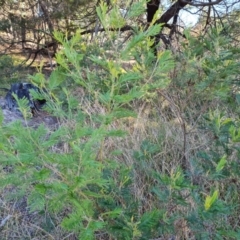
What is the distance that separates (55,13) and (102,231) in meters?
3.31

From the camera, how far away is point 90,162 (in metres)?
0.90

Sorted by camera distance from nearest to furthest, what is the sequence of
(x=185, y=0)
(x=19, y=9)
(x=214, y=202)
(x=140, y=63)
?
A: (x=214, y=202) < (x=140, y=63) < (x=185, y=0) < (x=19, y=9)

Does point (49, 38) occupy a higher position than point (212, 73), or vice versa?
point (212, 73)

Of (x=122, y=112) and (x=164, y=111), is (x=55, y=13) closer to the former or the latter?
(x=164, y=111)

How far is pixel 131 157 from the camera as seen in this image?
1724 millimetres

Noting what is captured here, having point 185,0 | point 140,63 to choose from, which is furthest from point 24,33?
point 140,63

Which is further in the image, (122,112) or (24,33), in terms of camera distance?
(24,33)

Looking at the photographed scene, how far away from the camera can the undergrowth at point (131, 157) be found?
3.08 ft

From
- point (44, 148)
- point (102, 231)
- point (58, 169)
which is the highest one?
point (44, 148)

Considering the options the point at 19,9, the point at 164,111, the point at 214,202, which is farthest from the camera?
the point at 19,9

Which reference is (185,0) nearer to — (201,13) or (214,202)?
(201,13)

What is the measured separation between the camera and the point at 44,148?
3.03 ft

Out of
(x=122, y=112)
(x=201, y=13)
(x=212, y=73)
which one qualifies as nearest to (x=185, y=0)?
(x=201, y=13)

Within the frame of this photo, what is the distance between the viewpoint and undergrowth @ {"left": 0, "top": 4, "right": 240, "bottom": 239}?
0.94m
